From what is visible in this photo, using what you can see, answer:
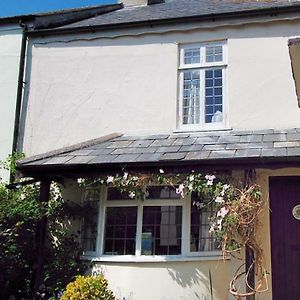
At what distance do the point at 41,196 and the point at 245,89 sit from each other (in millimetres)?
5125

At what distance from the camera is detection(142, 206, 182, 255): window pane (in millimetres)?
→ 9297

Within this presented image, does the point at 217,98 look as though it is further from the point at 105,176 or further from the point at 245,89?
the point at 105,176

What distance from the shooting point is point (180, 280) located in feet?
28.7

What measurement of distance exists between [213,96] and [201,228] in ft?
10.9

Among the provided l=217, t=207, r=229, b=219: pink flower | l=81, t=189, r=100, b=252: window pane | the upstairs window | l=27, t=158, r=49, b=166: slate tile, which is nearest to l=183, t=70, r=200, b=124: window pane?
the upstairs window

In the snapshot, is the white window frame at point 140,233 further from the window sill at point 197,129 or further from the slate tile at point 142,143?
the window sill at point 197,129

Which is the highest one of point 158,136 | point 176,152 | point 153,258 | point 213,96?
point 213,96

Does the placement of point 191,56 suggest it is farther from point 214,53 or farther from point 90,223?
point 90,223

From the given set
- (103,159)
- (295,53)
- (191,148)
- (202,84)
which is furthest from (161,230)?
(295,53)

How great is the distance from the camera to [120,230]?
9.71m

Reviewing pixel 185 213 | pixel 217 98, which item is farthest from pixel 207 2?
pixel 185 213

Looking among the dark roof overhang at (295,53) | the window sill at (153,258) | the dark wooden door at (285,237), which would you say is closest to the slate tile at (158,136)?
the dark wooden door at (285,237)

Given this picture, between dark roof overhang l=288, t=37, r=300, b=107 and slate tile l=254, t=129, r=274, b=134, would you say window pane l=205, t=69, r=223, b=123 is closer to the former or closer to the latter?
slate tile l=254, t=129, r=274, b=134

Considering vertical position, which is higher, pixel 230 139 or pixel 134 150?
pixel 230 139
